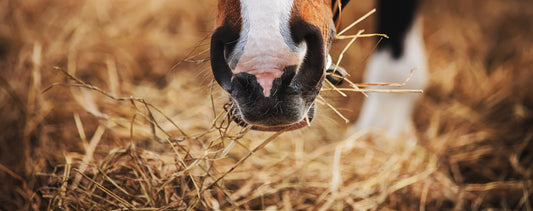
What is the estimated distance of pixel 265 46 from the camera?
67 cm

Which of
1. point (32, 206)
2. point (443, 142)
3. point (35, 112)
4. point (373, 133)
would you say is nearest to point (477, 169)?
point (443, 142)

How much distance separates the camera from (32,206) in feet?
3.30

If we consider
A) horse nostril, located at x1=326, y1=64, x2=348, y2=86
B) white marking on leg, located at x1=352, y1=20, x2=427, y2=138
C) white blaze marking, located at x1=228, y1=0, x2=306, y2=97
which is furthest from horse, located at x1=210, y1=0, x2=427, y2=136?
white marking on leg, located at x1=352, y1=20, x2=427, y2=138

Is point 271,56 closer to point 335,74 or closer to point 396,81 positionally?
point 335,74

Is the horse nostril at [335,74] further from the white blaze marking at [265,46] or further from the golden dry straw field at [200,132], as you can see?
the white blaze marking at [265,46]

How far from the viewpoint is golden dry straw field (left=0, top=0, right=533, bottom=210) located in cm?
99

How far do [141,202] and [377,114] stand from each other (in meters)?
1.09

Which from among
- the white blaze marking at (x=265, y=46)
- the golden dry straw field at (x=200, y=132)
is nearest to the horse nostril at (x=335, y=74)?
the golden dry straw field at (x=200, y=132)

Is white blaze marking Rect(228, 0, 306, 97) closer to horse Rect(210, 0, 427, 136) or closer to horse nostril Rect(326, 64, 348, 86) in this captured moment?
horse Rect(210, 0, 427, 136)

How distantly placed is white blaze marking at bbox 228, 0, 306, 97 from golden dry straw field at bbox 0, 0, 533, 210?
208 millimetres

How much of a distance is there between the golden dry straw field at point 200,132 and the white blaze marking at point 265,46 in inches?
8.2

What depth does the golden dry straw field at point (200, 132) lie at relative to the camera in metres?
0.99

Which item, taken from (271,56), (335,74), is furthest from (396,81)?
(271,56)

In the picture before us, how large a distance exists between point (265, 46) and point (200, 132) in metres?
0.70
